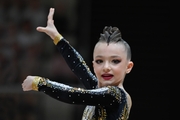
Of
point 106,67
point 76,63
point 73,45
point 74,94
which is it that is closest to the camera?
point 74,94

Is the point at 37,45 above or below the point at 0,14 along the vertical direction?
below

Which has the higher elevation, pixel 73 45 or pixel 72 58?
pixel 73 45

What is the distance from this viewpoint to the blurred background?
5691mm

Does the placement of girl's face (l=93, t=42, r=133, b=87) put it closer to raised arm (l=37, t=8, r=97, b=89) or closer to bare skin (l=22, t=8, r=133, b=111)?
bare skin (l=22, t=8, r=133, b=111)

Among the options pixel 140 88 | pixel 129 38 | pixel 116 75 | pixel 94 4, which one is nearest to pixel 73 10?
pixel 94 4

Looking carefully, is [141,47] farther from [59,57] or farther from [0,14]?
[0,14]

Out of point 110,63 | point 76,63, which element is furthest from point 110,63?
point 76,63

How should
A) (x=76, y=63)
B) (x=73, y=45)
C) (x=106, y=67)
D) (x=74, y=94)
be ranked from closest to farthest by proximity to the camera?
(x=74, y=94) → (x=106, y=67) → (x=76, y=63) → (x=73, y=45)

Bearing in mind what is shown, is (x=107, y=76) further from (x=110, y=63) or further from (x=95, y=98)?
(x=95, y=98)

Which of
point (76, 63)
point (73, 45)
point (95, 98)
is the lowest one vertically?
point (95, 98)

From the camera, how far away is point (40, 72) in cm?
570

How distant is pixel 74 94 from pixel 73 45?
3.07 metres

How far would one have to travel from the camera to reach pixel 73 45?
5.78 metres

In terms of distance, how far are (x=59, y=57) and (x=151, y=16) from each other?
51.3 inches
